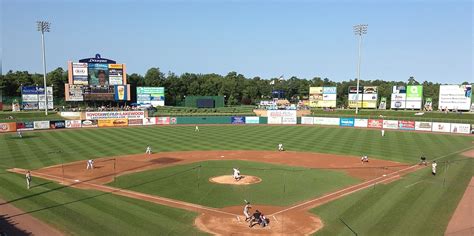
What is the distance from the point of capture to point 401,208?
21.9 meters

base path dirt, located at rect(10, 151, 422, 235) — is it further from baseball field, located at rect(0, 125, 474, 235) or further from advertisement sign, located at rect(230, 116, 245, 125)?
advertisement sign, located at rect(230, 116, 245, 125)

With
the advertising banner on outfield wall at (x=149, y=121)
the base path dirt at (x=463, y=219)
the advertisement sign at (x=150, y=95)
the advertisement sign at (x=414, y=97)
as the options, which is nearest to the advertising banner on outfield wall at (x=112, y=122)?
the advertising banner on outfield wall at (x=149, y=121)

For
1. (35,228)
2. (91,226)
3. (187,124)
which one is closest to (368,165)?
(91,226)

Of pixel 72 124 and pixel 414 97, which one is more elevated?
pixel 414 97

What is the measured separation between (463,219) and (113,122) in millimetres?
65281

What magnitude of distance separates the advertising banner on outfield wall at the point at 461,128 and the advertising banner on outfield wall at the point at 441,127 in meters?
0.63

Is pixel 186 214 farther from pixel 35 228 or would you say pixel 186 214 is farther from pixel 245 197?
pixel 35 228

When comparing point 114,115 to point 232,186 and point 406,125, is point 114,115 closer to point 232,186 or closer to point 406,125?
point 232,186

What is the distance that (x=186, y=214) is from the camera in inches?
832

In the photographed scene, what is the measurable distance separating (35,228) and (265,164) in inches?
895

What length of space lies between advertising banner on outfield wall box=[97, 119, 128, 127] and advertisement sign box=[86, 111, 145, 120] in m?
0.63

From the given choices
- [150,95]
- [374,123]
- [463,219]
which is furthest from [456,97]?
[150,95]

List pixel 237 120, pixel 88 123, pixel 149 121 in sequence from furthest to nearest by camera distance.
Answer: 1. pixel 237 120
2. pixel 149 121
3. pixel 88 123

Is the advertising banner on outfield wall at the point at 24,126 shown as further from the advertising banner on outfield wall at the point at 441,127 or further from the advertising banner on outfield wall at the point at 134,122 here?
the advertising banner on outfield wall at the point at 441,127
